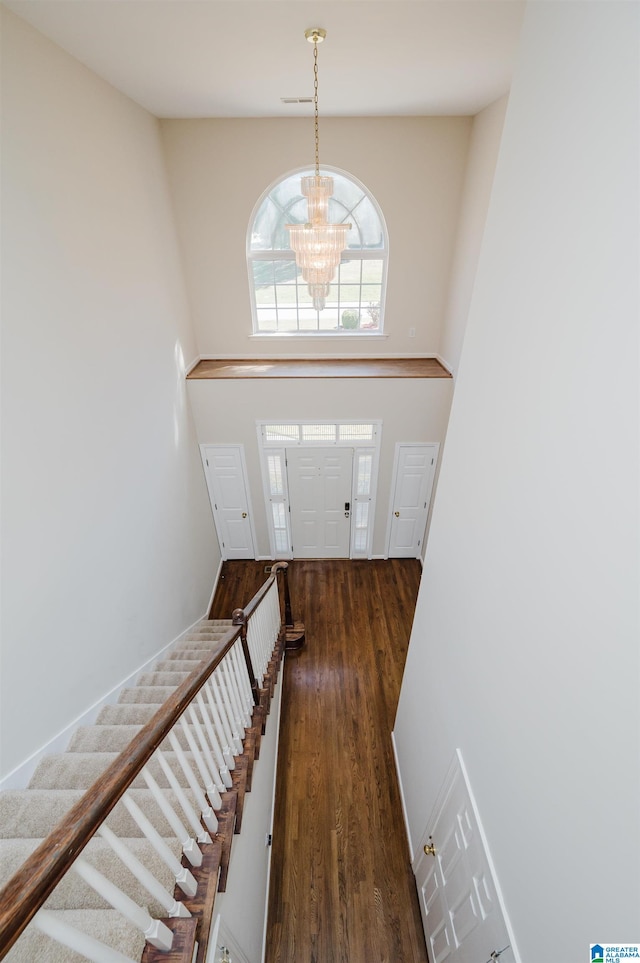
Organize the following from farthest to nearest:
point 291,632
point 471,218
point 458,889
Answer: point 291,632 → point 471,218 → point 458,889

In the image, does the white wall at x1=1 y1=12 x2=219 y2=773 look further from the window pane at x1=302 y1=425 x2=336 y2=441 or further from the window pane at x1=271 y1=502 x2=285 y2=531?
the window pane at x1=271 y1=502 x2=285 y2=531

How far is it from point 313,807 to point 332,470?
3413 mm

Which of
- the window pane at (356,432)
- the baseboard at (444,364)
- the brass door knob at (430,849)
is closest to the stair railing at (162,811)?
the brass door knob at (430,849)

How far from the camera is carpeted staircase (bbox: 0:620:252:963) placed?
1.07 metres

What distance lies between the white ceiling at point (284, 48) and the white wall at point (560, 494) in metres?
1.56

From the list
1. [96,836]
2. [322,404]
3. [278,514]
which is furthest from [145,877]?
[278,514]

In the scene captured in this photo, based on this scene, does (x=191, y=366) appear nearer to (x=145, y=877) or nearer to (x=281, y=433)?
(x=281, y=433)

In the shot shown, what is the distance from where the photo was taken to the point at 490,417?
5.52 ft

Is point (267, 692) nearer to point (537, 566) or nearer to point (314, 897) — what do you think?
point (314, 897)

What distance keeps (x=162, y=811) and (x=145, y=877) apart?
44cm

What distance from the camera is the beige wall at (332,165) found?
411 cm

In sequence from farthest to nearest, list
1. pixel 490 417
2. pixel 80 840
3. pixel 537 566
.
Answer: pixel 490 417 < pixel 537 566 < pixel 80 840

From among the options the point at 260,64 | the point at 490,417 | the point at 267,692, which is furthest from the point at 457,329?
the point at 267,692

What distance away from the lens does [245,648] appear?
2.33 metres
